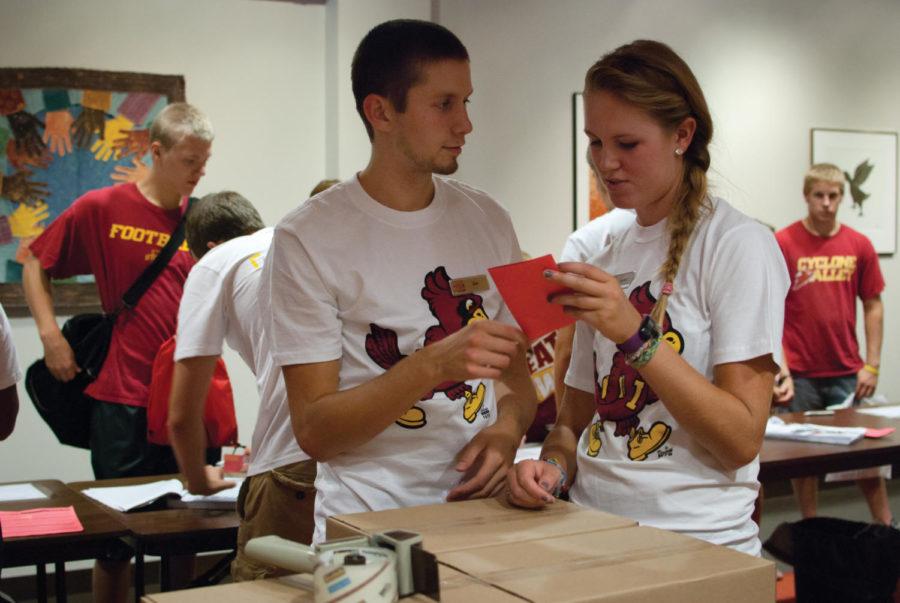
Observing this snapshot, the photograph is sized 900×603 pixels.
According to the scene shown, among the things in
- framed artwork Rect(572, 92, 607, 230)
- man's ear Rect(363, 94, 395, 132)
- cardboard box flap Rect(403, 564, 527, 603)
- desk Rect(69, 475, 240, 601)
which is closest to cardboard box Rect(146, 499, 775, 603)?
cardboard box flap Rect(403, 564, 527, 603)

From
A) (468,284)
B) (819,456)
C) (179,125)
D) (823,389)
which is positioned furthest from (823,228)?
(468,284)

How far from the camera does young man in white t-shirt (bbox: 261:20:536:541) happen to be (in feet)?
5.70

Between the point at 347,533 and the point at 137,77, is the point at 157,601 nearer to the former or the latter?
the point at 347,533

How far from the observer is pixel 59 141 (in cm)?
472

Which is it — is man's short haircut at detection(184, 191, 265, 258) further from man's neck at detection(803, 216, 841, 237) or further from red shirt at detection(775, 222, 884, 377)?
man's neck at detection(803, 216, 841, 237)

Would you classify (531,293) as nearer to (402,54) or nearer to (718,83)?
(402,54)

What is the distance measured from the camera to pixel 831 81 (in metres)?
6.74

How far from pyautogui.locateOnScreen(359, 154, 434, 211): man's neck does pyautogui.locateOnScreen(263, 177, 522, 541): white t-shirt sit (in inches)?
1.1

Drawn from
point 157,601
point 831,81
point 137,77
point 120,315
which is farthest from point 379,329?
point 831,81

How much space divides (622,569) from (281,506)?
4.44ft

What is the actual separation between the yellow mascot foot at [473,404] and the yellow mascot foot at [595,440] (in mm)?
209

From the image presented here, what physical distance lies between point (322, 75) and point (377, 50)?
3.51 m

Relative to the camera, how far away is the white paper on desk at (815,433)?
3693 millimetres

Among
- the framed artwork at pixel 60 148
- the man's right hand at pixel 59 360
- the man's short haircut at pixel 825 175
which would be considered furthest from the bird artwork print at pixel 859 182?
the man's right hand at pixel 59 360
